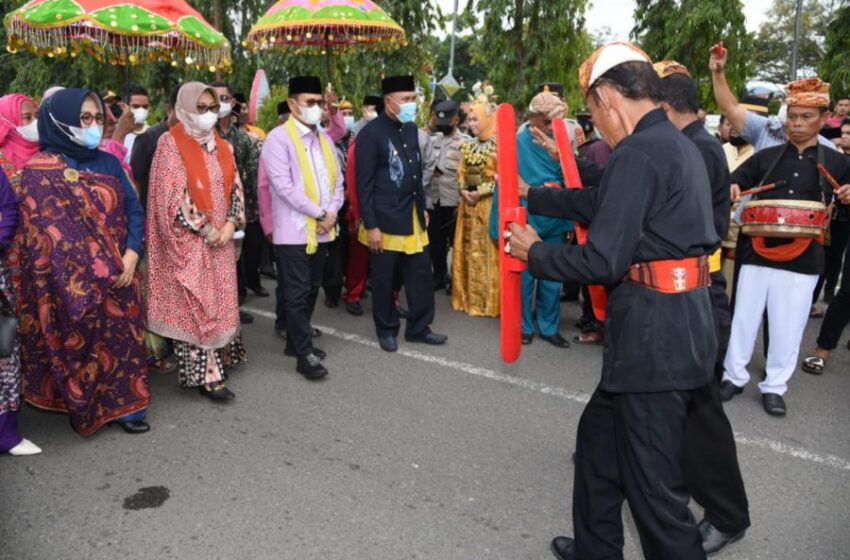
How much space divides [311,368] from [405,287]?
3.74 feet

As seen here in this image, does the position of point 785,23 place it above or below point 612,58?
above

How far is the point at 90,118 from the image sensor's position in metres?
3.68

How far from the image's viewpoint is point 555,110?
4.72 metres

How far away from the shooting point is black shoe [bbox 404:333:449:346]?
5699 mm

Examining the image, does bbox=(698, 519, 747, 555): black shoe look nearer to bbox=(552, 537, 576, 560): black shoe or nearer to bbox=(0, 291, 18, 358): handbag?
bbox=(552, 537, 576, 560): black shoe

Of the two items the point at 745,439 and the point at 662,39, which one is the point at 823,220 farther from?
the point at 662,39

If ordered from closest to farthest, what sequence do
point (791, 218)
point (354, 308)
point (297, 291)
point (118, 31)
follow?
point (791, 218), point (297, 291), point (118, 31), point (354, 308)

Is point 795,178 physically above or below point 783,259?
above

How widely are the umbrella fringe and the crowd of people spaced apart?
0.45m

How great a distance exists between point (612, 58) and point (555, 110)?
2493 mm

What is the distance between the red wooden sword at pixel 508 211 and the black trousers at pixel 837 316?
3837 millimetres

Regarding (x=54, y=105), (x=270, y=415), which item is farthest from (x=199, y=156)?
(x=270, y=415)

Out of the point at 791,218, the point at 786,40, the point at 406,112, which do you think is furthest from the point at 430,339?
the point at 786,40

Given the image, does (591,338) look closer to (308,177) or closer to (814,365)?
(814,365)
